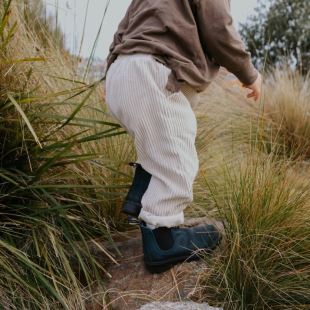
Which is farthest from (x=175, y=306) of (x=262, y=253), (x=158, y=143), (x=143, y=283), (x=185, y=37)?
(x=185, y=37)

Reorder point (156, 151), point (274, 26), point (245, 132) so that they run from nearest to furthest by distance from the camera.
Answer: point (156, 151)
point (245, 132)
point (274, 26)

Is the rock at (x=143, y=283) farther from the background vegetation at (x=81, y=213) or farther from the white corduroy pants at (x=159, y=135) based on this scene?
the white corduroy pants at (x=159, y=135)

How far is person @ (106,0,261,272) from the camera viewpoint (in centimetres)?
229

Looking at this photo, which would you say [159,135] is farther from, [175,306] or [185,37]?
[175,306]

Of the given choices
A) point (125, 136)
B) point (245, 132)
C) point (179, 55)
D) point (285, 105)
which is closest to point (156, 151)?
point (179, 55)

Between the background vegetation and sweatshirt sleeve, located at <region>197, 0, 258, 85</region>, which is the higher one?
sweatshirt sleeve, located at <region>197, 0, 258, 85</region>

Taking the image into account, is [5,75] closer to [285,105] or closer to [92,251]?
[92,251]

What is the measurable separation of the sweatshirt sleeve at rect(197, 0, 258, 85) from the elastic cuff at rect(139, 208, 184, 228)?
0.63m

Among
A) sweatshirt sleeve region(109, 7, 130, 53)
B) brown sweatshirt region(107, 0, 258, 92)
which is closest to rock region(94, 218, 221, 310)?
brown sweatshirt region(107, 0, 258, 92)

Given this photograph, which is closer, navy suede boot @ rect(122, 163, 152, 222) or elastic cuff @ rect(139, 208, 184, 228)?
elastic cuff @ rect(139, 208, 184, 228)

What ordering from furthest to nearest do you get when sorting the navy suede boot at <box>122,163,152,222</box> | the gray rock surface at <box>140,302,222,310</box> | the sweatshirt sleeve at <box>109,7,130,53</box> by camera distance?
1. the sweatshirt sleeve at <box>109,7,130,53</box>
2. the navy suede boot at <box>122,163,152,222</box>
3. the gray rock surface at <box>140,302,222,310</box>

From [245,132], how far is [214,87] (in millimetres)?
1501

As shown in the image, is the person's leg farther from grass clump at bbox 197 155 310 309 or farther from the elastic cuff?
grass clump at bbox 197 155 310 309

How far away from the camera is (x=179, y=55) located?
232 centimetres
